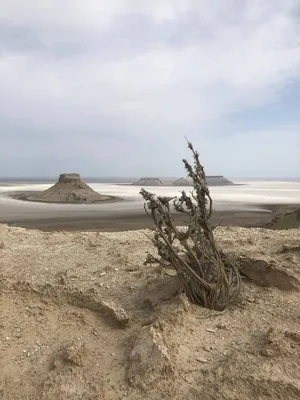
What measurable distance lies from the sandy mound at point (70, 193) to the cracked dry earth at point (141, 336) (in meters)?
34.1

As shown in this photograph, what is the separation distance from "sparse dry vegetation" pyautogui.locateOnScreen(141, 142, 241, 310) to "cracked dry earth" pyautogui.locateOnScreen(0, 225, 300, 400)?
0.60 feet

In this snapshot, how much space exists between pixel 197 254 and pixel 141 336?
1.30 meters

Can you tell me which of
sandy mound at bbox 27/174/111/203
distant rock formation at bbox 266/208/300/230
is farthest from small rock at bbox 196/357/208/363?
sandy mound at bbox 27/174/111/203

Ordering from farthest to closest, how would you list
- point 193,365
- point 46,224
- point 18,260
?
point 46,224, point 18,260, point 193,365

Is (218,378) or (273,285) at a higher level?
(273,285)

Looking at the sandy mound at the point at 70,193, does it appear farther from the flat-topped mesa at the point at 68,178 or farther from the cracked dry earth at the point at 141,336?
the cracked dry earth at the point at 141,336

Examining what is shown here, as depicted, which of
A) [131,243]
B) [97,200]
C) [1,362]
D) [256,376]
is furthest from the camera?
[97,200]

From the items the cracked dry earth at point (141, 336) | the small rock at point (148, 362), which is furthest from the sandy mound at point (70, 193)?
the small rock at point (148, 362)

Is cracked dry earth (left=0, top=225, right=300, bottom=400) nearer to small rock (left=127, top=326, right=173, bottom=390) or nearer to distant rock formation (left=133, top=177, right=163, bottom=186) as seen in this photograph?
small rock (left=127, top=326, right=173, bottom=390)

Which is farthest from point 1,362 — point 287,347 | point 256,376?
point 287,347

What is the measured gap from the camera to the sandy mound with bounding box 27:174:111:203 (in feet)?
130

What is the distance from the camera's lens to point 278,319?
13.6 feet

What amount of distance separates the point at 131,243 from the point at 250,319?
379 cm

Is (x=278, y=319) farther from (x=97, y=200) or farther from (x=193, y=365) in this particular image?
(x=97, y=200)
